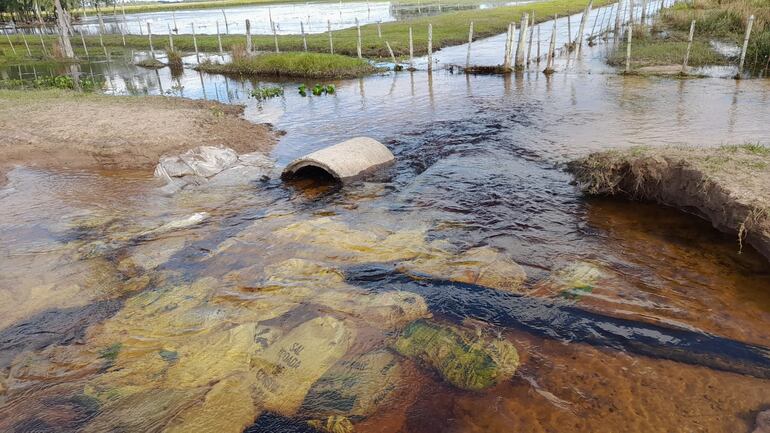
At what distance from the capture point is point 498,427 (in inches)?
152

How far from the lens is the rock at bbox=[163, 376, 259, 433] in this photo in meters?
3.97

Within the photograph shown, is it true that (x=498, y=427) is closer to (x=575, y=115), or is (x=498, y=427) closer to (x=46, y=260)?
(x=46, y=260)

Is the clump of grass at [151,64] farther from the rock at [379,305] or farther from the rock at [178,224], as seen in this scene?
the rock at [379,305]

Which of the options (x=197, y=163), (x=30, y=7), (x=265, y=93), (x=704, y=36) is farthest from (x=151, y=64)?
(x=30, y=7)

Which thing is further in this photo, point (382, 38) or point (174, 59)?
Result: point (382, 38)

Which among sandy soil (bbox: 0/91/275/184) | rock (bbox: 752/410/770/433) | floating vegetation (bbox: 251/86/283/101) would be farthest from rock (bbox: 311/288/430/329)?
floating vegetation (bbox: 251/86/283/101)

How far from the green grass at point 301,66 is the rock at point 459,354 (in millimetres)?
18527

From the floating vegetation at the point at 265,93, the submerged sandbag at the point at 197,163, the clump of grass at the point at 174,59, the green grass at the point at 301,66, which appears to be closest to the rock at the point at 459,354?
the submerged sandbag at the point at 197,163

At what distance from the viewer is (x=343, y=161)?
9.27m

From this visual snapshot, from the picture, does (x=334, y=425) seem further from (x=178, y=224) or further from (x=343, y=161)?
(x=343, y=161)

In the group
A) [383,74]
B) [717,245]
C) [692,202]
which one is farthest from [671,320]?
[383,74]

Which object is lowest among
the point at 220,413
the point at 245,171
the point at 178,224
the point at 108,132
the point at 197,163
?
the point at 220,413

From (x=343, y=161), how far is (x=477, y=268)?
4101 mm

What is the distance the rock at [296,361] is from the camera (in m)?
4.26
